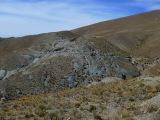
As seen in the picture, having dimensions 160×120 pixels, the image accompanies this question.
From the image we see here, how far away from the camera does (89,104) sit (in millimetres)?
24047

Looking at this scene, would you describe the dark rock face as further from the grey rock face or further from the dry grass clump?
the dry grass clump

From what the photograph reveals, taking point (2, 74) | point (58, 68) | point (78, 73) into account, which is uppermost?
point (58, 68)

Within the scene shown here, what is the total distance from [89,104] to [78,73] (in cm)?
2576

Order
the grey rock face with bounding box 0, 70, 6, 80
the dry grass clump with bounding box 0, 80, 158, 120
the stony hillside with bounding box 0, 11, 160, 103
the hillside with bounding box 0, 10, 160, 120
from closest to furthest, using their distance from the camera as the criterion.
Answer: the dry grass clump with bounding box 0, 80, 158, 120 → the hillside with bounding box 0, 10, 160, 120 → the stony hillside with bounding box 0, 11, 160, 103 → the grey rock face with bounding box 0, 70, 6, 80

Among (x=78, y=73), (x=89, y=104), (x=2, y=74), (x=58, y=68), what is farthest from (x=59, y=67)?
(x=89, y=104)

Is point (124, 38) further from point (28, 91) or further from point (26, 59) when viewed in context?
point (28, 91)

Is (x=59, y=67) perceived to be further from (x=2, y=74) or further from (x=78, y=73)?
(x=2, y=74)

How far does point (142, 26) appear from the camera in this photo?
120 m

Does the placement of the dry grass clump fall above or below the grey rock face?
above

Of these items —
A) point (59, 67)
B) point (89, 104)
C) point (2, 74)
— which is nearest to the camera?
point (89, 104)

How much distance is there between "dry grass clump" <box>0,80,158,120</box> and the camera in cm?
2164

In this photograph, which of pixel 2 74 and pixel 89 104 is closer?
pixel 89 104

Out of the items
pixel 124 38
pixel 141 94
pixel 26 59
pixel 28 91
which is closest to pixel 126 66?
pixel 26 59

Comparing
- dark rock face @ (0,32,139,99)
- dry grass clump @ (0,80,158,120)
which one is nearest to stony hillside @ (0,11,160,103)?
dark rock face @ (0,32,139,99)
